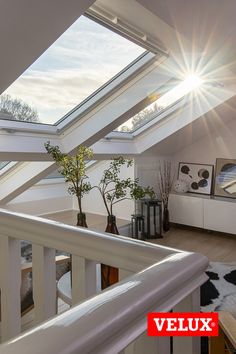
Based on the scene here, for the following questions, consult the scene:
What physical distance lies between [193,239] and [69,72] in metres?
3.17

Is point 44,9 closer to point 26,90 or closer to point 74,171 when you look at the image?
point 74,171

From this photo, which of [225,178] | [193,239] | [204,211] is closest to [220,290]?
[193,239]

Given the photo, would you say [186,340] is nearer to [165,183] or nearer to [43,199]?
[43,199]

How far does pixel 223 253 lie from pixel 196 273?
399 centimetres

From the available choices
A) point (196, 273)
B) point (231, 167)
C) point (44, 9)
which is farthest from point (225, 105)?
point (196, 273)

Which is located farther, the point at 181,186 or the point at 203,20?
the point at 181,186

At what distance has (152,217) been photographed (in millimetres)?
4988

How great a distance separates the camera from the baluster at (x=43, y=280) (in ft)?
2.69

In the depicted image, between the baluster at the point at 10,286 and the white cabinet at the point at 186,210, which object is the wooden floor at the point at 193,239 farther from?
the baluster at the point at 10,286

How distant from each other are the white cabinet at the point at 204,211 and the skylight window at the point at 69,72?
8.86ft

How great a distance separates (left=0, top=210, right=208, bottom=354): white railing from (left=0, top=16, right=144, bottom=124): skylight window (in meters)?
1.83

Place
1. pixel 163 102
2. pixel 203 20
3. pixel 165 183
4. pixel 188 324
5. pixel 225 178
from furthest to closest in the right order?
pixel 165 183, pixel 225 178, pixel 163 102, pixel 203 20, pixel 188 324

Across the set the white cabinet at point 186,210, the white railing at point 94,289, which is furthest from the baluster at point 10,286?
the white cabinet at point 186,210

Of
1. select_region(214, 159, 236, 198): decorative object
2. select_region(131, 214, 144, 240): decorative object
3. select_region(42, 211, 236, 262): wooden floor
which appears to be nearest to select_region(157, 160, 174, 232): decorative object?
select_region(42, 211, 236, 262): wooden floor
